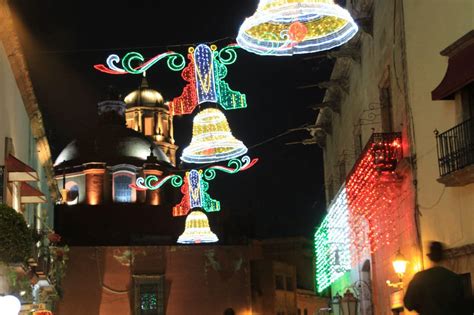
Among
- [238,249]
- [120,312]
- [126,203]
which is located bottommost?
[120,312]

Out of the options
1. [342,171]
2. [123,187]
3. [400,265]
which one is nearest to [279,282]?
[123,187]

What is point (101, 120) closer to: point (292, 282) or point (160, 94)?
point (160, 94)

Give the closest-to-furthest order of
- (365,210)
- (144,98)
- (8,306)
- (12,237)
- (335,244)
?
(8,306) < (12,237) < (365,210) < (335,244) < (144,98)

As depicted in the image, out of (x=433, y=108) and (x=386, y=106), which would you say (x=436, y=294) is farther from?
(x=386, y=106)

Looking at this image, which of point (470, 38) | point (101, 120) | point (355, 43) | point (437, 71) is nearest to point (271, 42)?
point (470, 38)

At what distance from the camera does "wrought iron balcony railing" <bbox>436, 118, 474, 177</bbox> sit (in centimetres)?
1239

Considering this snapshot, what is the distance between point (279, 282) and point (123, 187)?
605 inches

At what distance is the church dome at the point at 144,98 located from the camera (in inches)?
2813

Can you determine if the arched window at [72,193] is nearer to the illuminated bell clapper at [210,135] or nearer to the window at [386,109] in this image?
the illuminated bell clapper at [210,135]

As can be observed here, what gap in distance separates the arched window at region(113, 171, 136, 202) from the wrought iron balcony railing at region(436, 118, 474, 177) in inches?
1922

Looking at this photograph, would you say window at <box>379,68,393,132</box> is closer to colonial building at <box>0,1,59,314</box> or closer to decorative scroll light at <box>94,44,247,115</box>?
decorative scroll light at <box>94,44,247,115</box>

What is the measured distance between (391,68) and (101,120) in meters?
49.9

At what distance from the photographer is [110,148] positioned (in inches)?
2482

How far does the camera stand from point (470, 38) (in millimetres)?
12438
